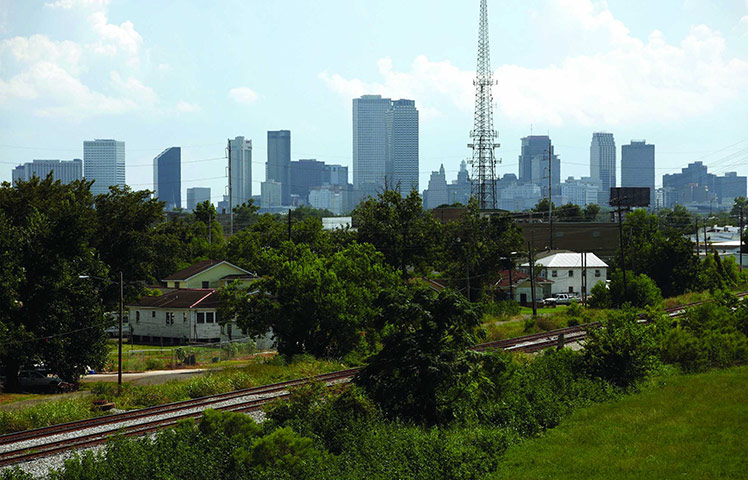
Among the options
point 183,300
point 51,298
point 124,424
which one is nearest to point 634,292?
point 183,300

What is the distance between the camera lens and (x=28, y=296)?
149 ft

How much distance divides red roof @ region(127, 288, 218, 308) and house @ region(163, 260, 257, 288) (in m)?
7.65

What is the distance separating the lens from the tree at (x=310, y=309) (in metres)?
45.9

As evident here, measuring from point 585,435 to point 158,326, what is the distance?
5464 cm

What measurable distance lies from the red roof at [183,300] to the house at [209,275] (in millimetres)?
7647

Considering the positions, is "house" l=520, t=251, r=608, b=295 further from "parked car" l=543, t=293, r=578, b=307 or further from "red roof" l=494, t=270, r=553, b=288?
"parked car" l=543, t=293, r=578, b=307

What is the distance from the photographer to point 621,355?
30344 mm

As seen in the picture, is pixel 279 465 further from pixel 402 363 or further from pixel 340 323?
pixel 340 323

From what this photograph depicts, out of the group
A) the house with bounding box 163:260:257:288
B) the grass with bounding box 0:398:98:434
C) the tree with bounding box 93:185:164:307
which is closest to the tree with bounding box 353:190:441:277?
the house with bounding box 163:260:257:288

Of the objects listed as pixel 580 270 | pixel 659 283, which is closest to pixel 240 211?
pixel 580 270

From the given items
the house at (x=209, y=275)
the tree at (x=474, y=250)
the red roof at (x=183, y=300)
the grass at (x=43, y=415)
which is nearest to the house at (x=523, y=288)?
the tree at (x=474, y=250)

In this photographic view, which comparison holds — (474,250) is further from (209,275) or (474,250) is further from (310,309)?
(310,309)

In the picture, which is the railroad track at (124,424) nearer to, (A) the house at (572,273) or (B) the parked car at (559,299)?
(B) the parked car at (559,299)

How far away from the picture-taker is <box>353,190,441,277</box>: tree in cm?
7356
